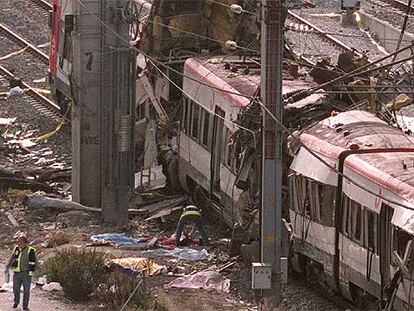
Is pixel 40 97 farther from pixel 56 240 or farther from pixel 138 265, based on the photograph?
pixel 138 265

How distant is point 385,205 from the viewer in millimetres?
20500

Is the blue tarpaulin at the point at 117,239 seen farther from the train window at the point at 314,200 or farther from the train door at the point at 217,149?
the train window at the point at 314,200

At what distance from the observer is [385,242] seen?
2047cm

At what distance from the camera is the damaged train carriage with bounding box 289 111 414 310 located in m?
20.1

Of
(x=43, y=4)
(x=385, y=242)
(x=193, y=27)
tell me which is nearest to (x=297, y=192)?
(x=385, y=242)

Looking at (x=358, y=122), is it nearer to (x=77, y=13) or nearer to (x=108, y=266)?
(x=108, y=266)

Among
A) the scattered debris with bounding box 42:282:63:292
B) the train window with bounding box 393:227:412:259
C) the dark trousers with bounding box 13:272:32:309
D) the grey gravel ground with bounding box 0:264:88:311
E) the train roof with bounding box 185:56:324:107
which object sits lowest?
the scattered debris with bounding box 42:282:63:292

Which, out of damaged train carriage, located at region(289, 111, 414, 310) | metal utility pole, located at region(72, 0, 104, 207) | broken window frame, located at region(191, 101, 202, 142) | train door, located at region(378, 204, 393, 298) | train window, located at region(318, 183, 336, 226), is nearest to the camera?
damaged train carriage, located at region(289, 111, 414, 310)

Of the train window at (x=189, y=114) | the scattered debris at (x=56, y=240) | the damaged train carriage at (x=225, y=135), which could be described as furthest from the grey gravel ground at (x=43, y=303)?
the train window at (x=189, y=114)

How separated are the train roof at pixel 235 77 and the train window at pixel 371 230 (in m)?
4.72

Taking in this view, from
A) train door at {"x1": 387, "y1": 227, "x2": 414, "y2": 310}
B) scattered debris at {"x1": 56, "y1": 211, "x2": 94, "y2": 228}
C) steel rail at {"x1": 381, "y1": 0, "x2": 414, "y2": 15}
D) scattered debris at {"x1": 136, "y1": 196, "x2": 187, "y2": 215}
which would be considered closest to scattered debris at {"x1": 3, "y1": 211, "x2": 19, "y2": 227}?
scattered debris at {"x1": 56, "y1": 211, "x2": 94, "y2": 228}

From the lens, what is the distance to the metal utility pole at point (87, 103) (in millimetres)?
28719

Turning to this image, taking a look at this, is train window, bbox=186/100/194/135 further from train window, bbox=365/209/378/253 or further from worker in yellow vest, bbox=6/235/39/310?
train window, bbox=365/209/378/253

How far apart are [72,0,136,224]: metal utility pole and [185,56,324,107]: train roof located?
1328 millimetres
